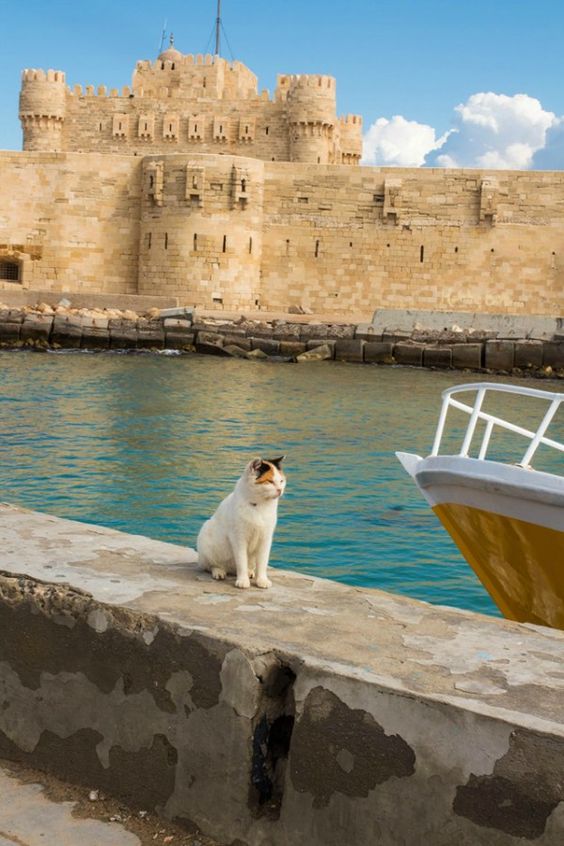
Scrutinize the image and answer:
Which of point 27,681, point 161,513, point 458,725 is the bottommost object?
point 161,513

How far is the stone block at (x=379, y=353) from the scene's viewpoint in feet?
93.7

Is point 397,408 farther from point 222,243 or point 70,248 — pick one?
point 70,248

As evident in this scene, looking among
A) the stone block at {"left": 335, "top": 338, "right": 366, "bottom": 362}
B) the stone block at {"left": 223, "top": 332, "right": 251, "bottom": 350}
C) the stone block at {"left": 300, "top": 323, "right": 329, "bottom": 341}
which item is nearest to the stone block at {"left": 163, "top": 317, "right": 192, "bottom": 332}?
the stone block at {"left": 223, "top": 332, "right": 251, "bottom": 350}

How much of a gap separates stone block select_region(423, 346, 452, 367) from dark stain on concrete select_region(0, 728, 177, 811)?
25.7 m

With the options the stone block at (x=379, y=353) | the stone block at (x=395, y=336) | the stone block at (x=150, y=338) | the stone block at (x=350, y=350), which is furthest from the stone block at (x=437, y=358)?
the stone block at (x=150, y=338)

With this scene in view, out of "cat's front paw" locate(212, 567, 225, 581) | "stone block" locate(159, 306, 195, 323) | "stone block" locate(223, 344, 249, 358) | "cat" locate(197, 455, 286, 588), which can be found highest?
"cat" locate(197, 455, 286, 588)

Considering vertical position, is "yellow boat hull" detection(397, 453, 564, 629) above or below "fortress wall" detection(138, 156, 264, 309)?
below

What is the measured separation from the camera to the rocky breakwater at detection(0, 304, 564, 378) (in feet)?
90.8

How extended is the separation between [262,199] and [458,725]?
34.4 meters

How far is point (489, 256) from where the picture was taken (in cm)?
3519

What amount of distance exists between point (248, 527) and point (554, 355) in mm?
25036

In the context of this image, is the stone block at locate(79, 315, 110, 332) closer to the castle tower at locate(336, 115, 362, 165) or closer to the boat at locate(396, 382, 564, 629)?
the castle tower at locate(336, 115, 362, 165)

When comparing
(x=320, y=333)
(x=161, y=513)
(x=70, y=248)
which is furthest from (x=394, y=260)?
(x=161, y=513)

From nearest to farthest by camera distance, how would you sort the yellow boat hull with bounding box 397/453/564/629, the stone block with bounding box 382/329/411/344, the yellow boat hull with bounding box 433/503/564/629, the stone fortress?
the yellow boat hull with bounding box 397/453/564/629 → the yellow boat hull with bounding box 433/503/564/629 → the stone block with bounding box 382/329/411/344 → the stone fortress
